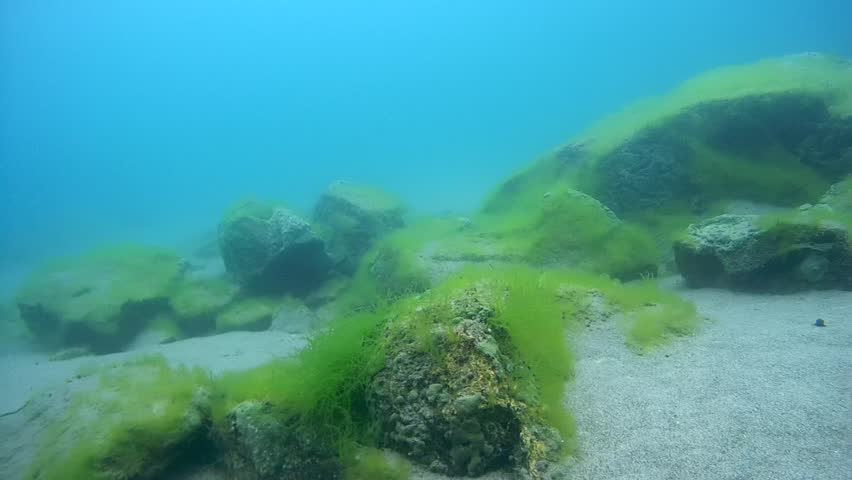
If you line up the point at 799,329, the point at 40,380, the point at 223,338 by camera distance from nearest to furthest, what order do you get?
1. the point at 799,329
2. the point at 40,380
3. the point at 223,338

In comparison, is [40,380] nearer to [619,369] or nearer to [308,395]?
[308,395]

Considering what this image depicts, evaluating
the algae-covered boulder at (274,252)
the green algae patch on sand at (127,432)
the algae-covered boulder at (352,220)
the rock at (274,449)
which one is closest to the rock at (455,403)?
the rock at (274,449)

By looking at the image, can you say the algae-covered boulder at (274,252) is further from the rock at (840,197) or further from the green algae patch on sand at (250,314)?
the rock at (840,197)

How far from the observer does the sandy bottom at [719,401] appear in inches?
137

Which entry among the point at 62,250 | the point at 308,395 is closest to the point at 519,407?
the point at 308,395

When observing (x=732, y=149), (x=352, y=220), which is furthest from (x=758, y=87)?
(x=352, y=220)

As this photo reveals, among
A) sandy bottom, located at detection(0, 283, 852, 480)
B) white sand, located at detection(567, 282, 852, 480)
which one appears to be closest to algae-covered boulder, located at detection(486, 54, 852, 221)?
sandy bottom, located at detection(0, 283, 852, 480)

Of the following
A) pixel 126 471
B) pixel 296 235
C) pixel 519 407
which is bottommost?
pixel 126 471

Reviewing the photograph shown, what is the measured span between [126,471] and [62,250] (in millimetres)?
34520

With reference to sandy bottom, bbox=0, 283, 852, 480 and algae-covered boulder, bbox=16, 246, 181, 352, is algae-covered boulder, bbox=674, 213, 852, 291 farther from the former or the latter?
algae-covered boulder, bbox=16, 246, 181, 352

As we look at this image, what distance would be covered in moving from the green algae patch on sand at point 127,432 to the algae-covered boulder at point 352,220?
779 centimetres

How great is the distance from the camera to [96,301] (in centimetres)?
1195

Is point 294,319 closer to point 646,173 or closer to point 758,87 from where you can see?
point 646,173

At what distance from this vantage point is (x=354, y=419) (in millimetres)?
4316
